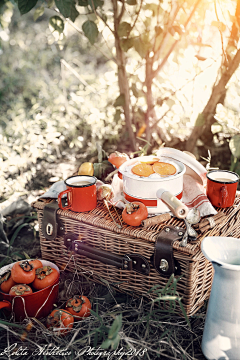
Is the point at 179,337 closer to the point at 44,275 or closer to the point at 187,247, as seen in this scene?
the point at 187,247

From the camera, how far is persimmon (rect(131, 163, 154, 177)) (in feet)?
4.37

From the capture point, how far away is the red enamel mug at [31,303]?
3.98 feet

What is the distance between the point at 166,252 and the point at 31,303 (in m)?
0.54

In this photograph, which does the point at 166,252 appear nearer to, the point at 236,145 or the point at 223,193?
the point at 223,193

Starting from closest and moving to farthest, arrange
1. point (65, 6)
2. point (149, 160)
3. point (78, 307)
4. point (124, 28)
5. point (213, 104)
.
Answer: point (78, 307) → point (149, 160) → point (65, 6) → point (124, 28) → point (213, 104)

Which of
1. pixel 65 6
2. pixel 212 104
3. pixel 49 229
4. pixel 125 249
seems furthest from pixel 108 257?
pixel 212 104

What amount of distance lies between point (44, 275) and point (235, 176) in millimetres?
892

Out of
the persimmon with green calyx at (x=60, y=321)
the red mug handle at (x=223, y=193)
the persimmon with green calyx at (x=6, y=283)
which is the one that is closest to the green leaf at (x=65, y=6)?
the red mug handle at (x=223, y=193)

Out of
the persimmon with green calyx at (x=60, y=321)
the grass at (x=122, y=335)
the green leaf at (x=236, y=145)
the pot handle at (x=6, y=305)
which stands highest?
the green leaf at (x=236, y=145)

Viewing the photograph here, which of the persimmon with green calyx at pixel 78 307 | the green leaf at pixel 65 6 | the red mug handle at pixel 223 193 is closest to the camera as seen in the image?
the persimmon with green calyx at pixel 78 307

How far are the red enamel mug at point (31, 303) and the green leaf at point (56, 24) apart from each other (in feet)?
4.69

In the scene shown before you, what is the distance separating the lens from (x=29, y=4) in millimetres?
1587

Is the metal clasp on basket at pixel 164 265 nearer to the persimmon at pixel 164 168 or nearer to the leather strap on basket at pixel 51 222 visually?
the persimmon at pixel 164 168

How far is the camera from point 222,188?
1.37 m
